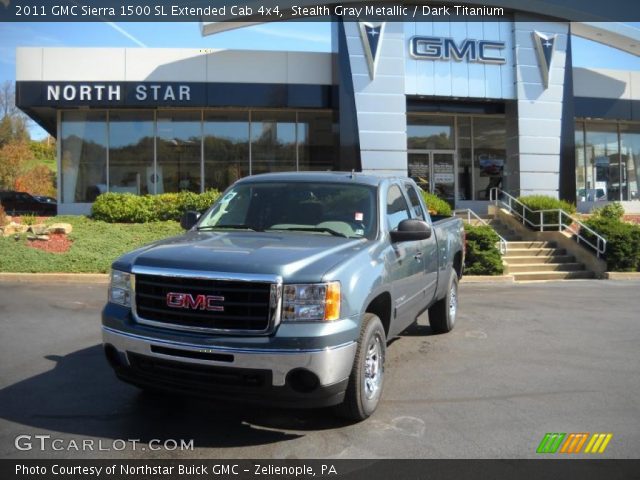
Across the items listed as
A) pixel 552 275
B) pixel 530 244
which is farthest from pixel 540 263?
pixel 530 244

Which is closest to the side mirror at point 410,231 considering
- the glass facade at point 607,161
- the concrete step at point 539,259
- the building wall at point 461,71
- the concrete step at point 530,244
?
the concrete step at point 539,259

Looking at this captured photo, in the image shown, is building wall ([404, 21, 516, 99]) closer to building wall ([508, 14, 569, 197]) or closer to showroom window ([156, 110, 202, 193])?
building wall ([508, 14, 569, 197])

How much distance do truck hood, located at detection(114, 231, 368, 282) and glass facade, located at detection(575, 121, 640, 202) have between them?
75.7ft

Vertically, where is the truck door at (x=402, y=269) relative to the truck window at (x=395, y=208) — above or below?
below

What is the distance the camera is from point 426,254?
5949mm

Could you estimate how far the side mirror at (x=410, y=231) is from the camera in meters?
4.79

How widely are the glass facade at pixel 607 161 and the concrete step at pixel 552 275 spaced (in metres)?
10.9

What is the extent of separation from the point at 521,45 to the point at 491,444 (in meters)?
18.7

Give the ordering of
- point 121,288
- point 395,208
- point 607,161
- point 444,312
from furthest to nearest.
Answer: point 607,161 → point 444,312 → point 395,208 → point 121,288

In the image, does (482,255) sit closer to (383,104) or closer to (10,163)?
(383,104)

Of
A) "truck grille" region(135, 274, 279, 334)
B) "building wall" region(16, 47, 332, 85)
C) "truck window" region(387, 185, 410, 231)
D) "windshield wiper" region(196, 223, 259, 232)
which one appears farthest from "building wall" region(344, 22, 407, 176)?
"truck grille" region(135, 274, 279, 334)

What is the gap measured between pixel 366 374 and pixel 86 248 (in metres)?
11.3

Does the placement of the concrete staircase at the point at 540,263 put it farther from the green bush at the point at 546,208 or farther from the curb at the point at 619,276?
the green bush at the point at 546,208

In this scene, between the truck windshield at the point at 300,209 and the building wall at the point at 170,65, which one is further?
the building wall at the point at 170,65
